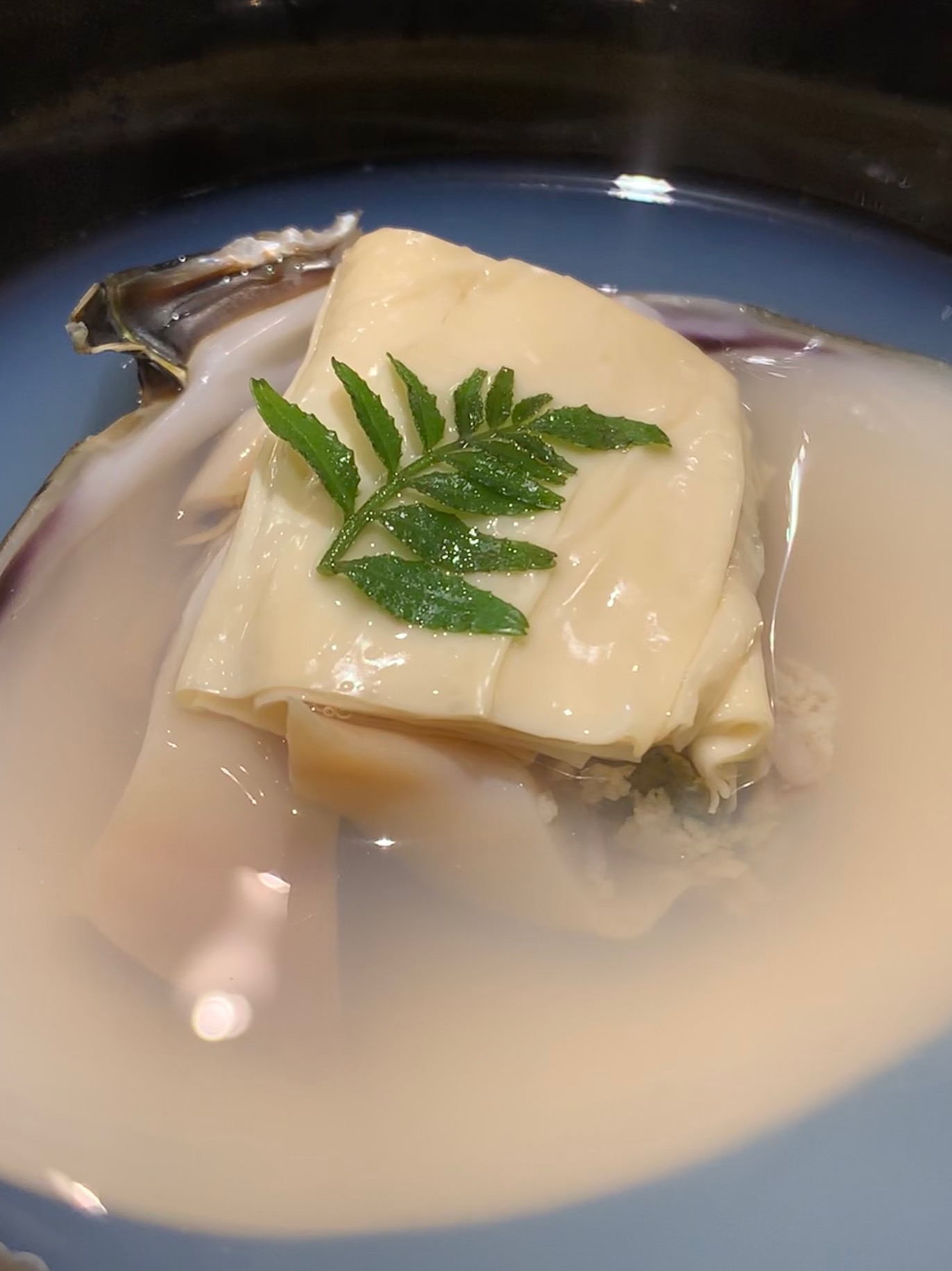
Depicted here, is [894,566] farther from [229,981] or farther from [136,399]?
[136,399]

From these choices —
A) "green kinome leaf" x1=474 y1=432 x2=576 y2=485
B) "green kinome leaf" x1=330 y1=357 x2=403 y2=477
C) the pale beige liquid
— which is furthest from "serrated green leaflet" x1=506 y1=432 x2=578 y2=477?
the pale beige liquid

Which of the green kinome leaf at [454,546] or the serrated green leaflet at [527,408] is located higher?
the serrated green leaflet at [527,408]

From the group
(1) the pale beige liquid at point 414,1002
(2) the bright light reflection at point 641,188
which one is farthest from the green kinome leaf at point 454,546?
(2) the bright light reflection at point 641,188

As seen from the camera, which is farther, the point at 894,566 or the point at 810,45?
the point at 810,45

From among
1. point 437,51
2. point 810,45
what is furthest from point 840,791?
point 437,51

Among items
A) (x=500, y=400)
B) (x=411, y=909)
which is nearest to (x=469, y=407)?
(x=500, y=400)

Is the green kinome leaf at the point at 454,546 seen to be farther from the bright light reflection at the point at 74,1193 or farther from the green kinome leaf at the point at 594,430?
the bright light reflection at the point at 74,1193
